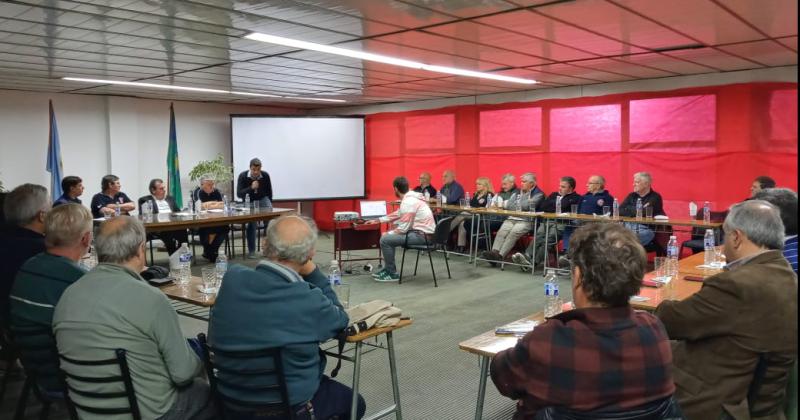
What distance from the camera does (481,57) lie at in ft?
18.5

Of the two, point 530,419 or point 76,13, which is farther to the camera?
point 76,13

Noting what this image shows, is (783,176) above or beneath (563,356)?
above

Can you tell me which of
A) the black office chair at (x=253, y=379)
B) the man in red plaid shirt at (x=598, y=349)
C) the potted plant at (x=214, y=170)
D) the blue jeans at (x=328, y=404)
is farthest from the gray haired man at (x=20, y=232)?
the potted plant at (x=214, y=170)

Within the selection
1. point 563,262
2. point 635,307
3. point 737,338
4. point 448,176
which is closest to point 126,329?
point 737,338

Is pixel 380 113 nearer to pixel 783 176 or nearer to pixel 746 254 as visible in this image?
pixel 783 176

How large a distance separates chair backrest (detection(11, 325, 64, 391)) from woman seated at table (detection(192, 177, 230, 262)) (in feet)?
18.1

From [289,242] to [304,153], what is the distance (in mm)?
8210

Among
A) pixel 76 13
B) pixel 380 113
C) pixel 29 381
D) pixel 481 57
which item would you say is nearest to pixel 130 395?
pixel 29 381

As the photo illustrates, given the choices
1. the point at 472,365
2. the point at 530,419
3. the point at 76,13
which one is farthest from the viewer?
the point at 472,365

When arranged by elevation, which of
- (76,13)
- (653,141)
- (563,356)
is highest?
(76,13)

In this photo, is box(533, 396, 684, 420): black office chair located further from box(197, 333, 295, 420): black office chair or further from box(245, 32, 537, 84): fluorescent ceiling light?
box(245, 32, 537, 84): fluorescent ceiling light

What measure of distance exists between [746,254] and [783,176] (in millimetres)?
5126

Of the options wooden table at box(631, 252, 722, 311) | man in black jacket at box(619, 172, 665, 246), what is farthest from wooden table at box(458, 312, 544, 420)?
man in black jacket at box(619, 172, 665, 246)

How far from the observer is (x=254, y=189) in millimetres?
8828
